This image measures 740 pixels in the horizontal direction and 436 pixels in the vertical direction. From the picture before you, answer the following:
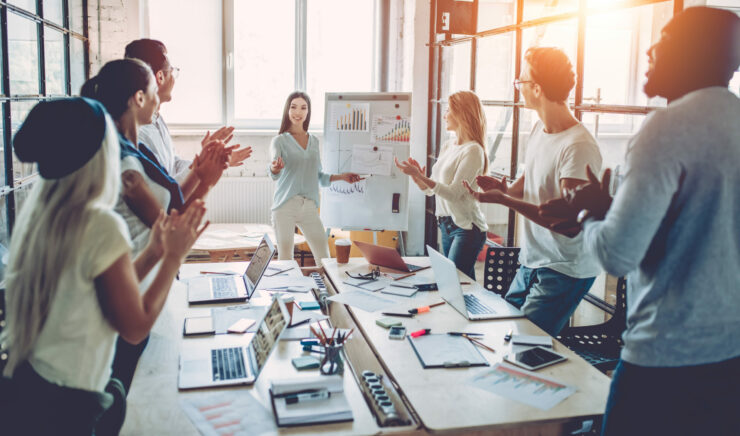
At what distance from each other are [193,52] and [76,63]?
4.42 ft

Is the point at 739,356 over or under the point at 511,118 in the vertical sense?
under

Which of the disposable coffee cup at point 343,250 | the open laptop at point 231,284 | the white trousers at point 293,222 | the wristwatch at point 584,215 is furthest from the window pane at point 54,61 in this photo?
the wristwatch at point 584,215

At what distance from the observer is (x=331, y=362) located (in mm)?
1890

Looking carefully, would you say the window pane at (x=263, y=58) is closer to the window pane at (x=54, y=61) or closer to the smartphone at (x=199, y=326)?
the window pane at (x=54, y=61)

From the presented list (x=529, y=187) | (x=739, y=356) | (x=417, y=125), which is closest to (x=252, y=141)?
(x=417, y=125)

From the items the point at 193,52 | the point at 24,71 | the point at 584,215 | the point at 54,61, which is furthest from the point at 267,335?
the point at 193,52

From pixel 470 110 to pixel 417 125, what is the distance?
85.0 inches

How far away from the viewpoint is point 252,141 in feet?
20.2

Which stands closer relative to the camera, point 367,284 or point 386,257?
point 367,284

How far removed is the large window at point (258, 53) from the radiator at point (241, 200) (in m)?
0.64

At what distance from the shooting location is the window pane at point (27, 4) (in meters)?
3.17

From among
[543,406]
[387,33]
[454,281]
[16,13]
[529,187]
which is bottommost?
[543,406]

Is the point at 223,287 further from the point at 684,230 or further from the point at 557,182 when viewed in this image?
the point at 684,230

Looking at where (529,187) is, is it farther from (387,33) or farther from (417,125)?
(387,33)
